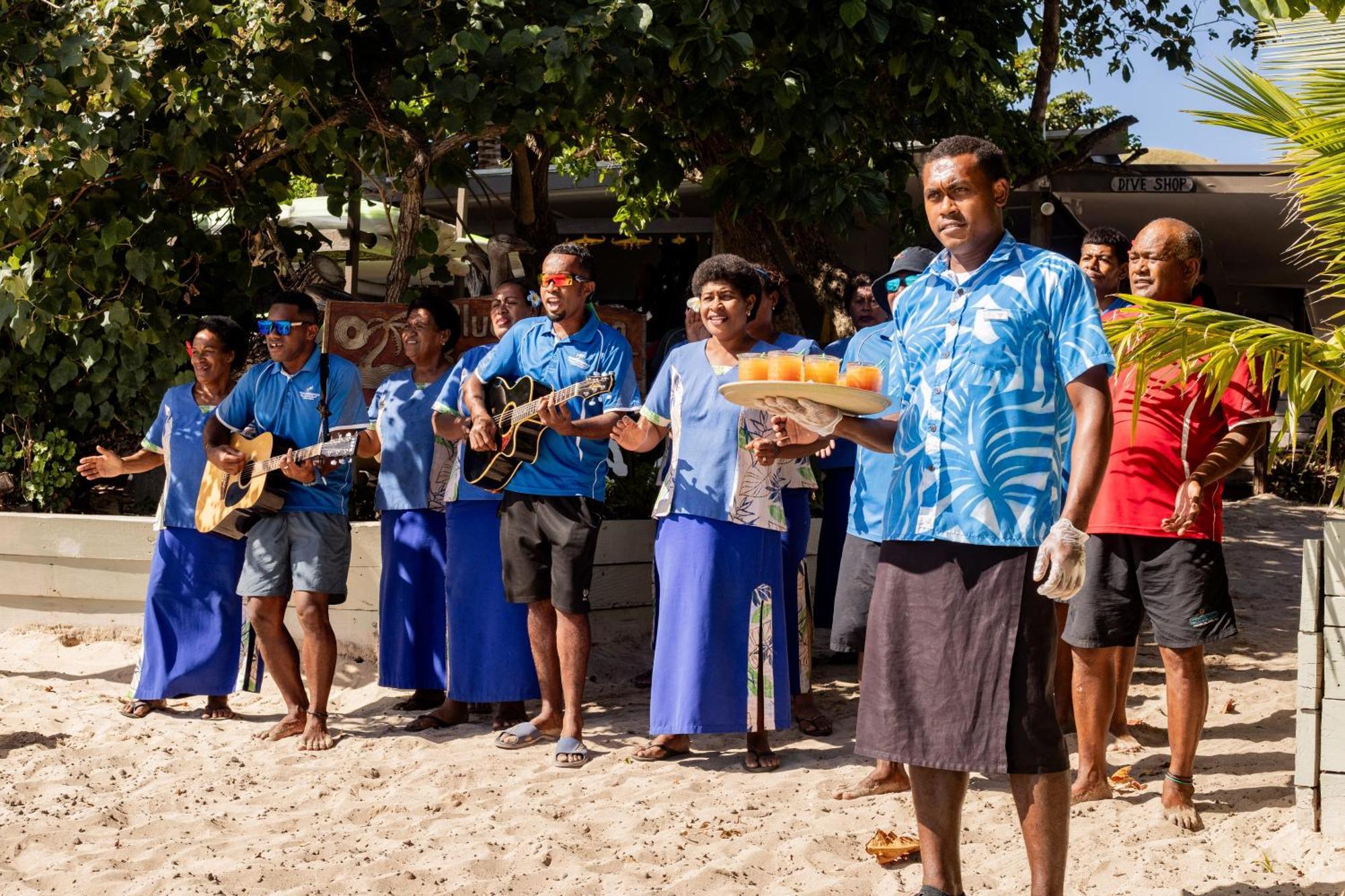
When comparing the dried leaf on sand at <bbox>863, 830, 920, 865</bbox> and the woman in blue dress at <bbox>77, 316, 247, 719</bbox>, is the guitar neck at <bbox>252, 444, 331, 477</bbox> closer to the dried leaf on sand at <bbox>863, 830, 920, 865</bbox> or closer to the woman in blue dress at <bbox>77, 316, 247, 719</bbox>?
the woman in blue dress at <bbox>77, 316, 247, 719</bbox>

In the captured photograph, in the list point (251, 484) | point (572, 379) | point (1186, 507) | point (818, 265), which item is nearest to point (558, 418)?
point (572, 379)

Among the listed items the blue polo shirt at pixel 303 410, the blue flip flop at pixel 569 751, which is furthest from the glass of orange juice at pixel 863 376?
the blue polo shirt at pixel 303 410

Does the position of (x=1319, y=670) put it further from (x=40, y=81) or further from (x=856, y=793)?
(x=40, y=81)

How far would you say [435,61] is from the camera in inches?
256

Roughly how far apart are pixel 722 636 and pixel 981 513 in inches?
92.2

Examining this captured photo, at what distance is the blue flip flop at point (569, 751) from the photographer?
18.3 feet

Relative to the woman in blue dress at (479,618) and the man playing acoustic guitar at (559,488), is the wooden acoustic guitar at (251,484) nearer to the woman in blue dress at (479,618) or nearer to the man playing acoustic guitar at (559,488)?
the woman in blue dress at (479,618)

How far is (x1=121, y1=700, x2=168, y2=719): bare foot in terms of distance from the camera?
656 centimetres

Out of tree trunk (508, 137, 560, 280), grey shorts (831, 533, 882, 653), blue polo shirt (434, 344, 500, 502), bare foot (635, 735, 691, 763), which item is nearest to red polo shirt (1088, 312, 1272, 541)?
grey shorts (831, 533, 882, 653)

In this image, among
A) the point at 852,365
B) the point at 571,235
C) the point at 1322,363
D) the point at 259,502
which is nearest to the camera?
the point at 852,365

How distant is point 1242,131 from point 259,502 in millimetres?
4082

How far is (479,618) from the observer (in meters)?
6.29

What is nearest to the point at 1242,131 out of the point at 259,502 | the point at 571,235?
the point at 259,502

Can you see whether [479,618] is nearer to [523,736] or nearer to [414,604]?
[414,604]
